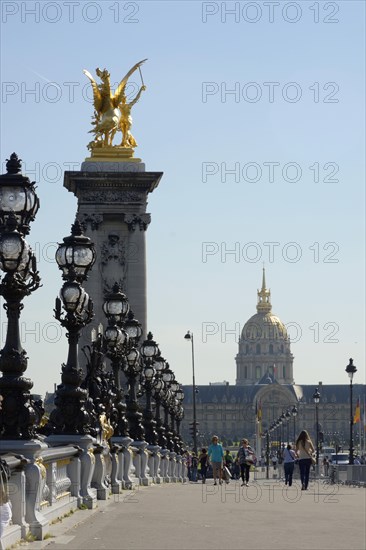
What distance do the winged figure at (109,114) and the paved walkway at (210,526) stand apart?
7191 cm

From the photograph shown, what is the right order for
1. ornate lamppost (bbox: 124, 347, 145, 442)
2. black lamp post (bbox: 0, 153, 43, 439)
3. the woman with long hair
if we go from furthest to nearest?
ornate lamppost (bbox: 124, 347, 145, 442), the woman with long hair, black lamp post (bbox: 0, 153, 43, 439)

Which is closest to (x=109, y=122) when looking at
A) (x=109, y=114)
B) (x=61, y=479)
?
(x=109, y=114)

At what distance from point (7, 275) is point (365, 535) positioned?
20.8 ft

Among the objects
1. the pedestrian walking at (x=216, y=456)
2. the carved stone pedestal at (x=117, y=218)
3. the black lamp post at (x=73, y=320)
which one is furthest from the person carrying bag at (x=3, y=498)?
the carved stone pedestal at (x=117, y=218)

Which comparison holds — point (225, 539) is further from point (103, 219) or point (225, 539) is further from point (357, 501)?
point (103, 219)

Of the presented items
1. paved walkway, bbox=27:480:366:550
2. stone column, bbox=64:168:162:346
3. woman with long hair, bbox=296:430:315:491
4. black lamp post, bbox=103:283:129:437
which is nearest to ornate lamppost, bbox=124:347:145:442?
black lamp post, bbox=103:283:129:437

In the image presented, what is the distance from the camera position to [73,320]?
26359 millimetres

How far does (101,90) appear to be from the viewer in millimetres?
102938

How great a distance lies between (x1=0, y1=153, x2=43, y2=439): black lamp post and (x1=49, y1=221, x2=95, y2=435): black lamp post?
5.03 metres

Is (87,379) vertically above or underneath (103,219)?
underneath

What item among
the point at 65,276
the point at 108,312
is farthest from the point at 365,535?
the point at 108,312

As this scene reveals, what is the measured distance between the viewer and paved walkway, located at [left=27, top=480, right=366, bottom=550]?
18.9 m

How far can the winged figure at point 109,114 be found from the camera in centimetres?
10194

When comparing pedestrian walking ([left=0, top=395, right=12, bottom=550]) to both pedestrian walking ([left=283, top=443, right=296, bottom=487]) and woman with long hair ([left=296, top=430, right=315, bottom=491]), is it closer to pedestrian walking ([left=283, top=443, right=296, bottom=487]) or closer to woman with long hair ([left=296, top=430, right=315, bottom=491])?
woman with long hair ([left=296, top=430, right=315, bottom=491])
